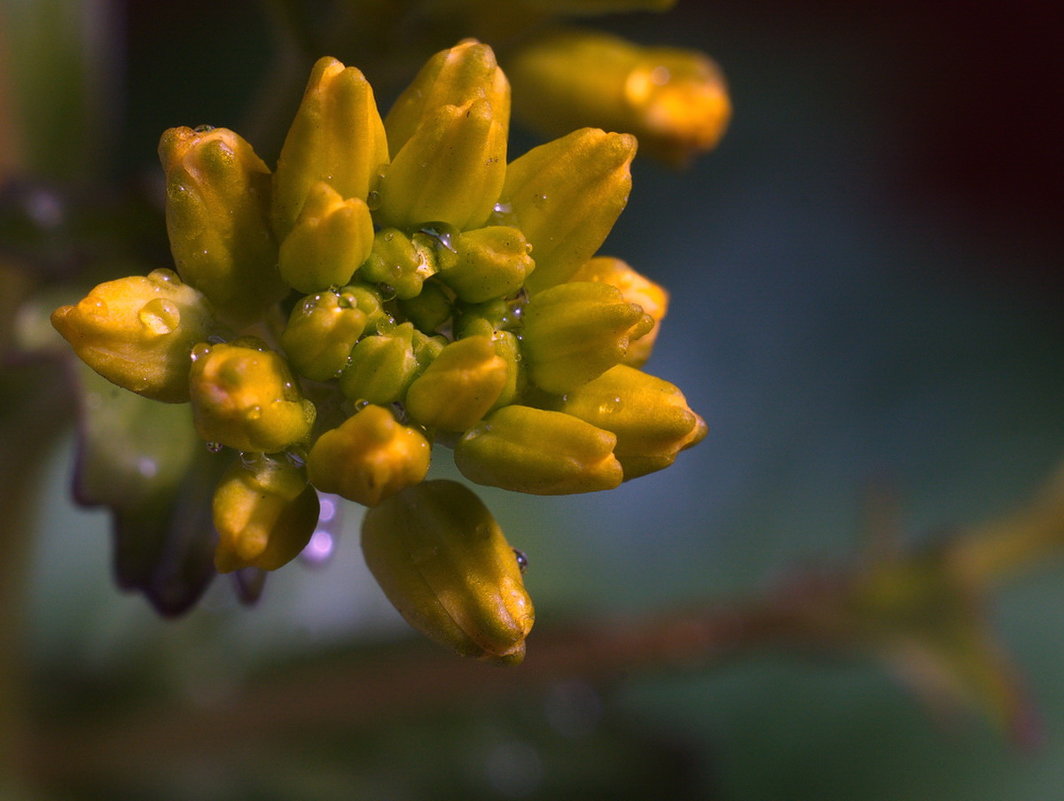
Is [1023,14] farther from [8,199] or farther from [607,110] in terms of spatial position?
[8,199]

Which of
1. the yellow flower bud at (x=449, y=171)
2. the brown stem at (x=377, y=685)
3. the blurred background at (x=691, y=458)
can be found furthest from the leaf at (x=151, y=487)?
the brown stem at (x=377, y=685)

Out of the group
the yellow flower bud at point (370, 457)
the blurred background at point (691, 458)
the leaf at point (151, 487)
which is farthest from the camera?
the blurred background at point (691, 458)

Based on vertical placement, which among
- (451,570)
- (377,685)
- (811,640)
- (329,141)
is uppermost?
(329,141)

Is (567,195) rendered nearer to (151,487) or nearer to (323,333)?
(323,333)

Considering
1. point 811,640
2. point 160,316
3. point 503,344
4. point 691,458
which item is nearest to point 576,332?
point 503,344

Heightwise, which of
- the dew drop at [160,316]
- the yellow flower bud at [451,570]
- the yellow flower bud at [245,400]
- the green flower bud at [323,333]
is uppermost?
the green flower bud at [323,333]

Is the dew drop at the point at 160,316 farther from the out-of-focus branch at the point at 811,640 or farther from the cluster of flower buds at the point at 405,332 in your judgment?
the out-of-focus branch at the point at 811,640
